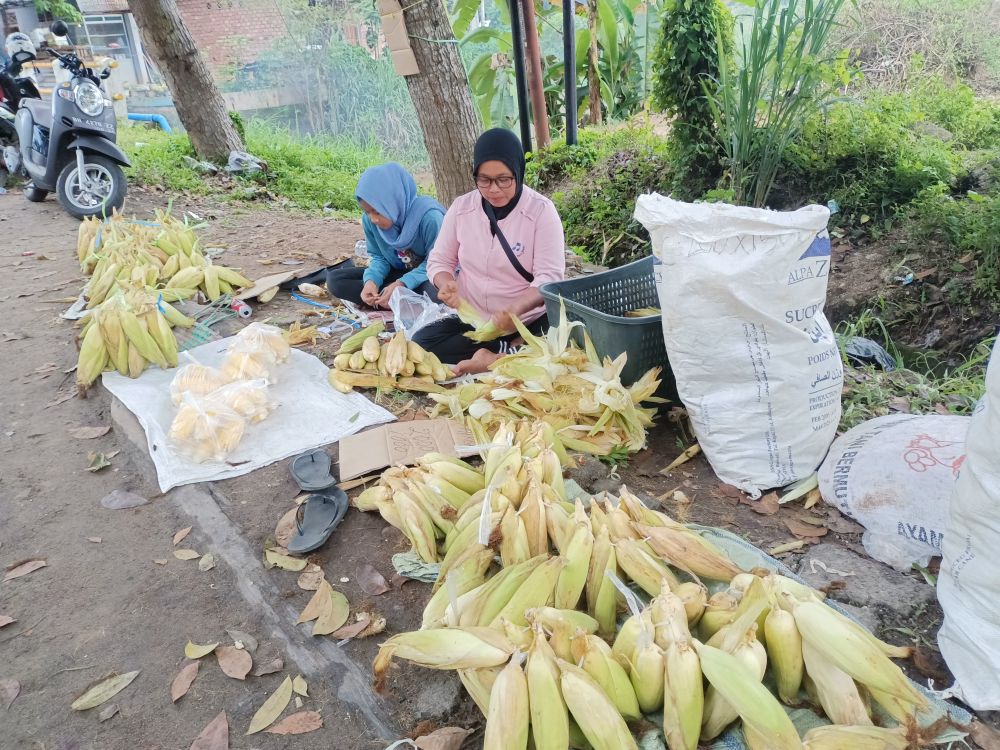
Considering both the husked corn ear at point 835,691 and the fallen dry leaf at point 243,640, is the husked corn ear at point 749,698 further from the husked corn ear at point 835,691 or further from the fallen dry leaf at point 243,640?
the fallen dry leaf at point 243,640

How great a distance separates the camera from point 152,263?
4.82 m

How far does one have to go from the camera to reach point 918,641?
169 cm

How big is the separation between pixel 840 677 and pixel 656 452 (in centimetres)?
142

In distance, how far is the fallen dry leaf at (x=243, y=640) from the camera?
1.99 m

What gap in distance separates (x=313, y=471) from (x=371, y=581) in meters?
0.75

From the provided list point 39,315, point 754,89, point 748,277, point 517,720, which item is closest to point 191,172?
point 39,315

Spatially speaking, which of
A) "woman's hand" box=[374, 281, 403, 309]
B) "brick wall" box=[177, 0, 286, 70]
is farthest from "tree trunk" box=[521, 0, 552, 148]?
"brick wall" box=[177, 0, 286, 70]

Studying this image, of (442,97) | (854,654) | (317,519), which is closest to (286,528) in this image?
(317,519)

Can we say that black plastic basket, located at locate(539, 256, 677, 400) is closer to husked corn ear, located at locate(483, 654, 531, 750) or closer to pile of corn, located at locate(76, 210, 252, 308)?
husked corn ear, located at locate(483, 654, 531, 750)

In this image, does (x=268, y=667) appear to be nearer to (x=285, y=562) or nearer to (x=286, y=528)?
(x=285, y=562)

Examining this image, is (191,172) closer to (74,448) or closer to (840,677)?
(74,448)

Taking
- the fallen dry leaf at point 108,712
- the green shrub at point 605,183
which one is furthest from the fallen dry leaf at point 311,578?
the green shrub at point 605,183

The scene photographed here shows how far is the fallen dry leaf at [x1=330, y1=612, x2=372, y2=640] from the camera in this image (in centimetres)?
194

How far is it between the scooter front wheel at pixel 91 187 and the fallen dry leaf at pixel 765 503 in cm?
677
